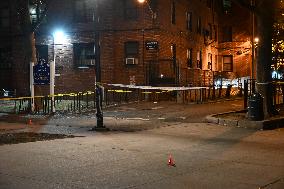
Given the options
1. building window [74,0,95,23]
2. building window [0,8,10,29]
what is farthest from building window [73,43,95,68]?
building window [0,8,10,29]

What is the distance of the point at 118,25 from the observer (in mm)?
32469

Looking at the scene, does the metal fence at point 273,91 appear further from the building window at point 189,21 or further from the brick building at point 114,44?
the building window at point 189,21

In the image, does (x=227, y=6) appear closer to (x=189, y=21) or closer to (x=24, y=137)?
(x=189, y=21)

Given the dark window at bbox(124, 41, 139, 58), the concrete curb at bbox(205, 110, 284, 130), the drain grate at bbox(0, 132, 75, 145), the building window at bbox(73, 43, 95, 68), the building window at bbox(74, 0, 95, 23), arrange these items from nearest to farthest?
the drain grate at bbox(0, 132, 75, 145)
the concrete curb at bbox(205, 110, 284, 130)
the dark window at bbox(124, 41, 139, 58)
the building window at bbox(74, 0, 95, 23)
the building window at bbox(73, 43, 95, 68)

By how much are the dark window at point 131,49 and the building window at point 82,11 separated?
3.46 m

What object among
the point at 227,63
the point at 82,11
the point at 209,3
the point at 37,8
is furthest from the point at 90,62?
the point at 227,63

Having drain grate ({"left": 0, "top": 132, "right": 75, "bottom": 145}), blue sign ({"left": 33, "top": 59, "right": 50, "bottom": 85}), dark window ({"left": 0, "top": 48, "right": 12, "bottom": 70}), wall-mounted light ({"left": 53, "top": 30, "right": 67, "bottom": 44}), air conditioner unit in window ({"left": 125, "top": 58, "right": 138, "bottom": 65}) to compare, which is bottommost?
drain grate ({"left": 0, "top": 132, "right": 75, "bottom": 145})

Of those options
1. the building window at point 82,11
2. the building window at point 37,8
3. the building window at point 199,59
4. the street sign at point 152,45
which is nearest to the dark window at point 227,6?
the building window at point 199,59

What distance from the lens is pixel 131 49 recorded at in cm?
3247

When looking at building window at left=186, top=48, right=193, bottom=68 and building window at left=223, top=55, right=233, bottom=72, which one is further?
building window at left=223, top=55, right=233, bottom=72

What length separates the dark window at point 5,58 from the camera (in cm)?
3659

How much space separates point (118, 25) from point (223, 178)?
25520 millimetres

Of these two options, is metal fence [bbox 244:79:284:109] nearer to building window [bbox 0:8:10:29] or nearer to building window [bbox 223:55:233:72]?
building window [bbox 0:8:10:29]

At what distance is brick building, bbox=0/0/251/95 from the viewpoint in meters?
31.9
